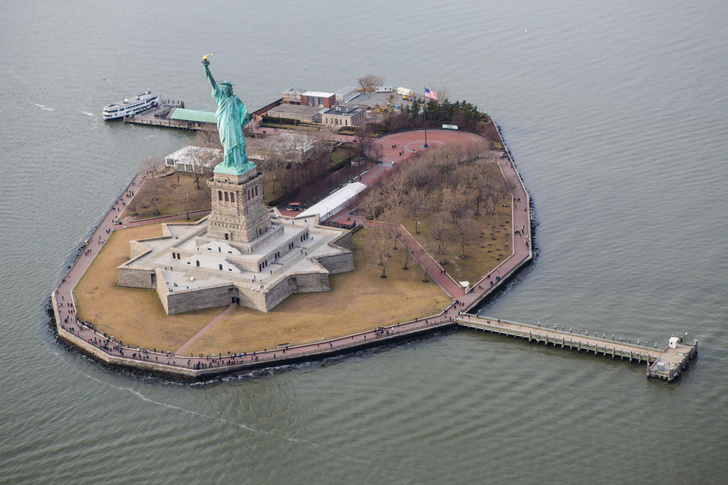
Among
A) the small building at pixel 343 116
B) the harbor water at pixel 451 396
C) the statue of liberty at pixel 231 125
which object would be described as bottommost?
the harbor water at pixel 451 396

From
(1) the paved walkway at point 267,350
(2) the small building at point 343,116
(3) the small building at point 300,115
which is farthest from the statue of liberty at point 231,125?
(3) the small building at point 300,115

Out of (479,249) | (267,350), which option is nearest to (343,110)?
(479,249)

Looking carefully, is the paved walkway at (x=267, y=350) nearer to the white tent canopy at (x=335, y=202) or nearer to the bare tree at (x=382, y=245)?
the bare tree at (x=382, y=245)

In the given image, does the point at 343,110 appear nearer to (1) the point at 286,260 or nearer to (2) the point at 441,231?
(2) the point at 441,231

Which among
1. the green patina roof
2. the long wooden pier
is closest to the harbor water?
the long wooden pier

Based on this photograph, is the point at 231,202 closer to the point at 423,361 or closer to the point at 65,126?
the point at 423,361

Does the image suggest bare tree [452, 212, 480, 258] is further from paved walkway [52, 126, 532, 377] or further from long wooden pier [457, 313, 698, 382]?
long wooden pier [457, 313, 698, 382]
